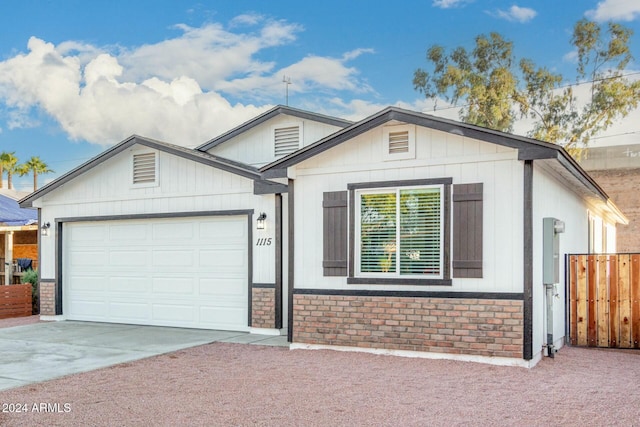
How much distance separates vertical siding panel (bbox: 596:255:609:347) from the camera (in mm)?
9688

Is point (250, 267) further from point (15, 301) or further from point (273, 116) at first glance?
point (15, 301)

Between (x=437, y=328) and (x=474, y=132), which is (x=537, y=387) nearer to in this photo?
(x=437, y=328)

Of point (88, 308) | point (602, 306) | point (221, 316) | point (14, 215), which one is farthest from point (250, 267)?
point (14, 215)

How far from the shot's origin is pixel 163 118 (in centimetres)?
2350

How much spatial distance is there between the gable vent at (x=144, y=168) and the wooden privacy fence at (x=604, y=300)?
7.97 meters

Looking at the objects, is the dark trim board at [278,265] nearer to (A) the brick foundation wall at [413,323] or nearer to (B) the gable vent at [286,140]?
(A) the brick foundation wall at [413,323]

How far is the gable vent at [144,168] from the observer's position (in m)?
12.4

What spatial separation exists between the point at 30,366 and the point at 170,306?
13.6 feet

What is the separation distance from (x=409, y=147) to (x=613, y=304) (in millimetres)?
4181

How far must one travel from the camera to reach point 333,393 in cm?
656

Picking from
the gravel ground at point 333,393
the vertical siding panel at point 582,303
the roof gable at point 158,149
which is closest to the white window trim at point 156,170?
the roof gable at point 158,149

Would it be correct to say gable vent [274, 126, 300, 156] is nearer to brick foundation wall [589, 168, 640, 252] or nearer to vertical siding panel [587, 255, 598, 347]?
vertical siding panel [587, 255, 598, 347]

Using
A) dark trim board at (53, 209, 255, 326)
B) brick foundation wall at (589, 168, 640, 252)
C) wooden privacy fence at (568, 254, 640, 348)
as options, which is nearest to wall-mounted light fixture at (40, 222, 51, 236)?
dark trim board at (53, 209, 255, 326)

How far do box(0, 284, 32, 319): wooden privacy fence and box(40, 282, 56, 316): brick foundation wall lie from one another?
1.27 meters
